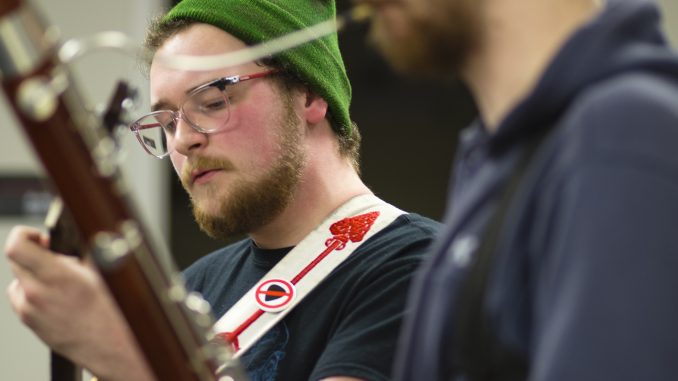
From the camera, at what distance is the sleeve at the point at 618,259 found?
0.79 meters

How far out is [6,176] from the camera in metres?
4.25

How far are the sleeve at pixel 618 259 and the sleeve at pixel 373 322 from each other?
0.63 metres

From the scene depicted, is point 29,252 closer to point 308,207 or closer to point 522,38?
point 522,38

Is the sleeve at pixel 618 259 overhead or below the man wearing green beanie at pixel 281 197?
below

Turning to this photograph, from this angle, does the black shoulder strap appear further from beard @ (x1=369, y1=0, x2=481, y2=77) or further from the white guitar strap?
the white guitar strap

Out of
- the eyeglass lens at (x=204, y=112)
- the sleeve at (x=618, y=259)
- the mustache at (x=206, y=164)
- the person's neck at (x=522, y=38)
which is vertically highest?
the eyeglass lens at (x=204, y=112)

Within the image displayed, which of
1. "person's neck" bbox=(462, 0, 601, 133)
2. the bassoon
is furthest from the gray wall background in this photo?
"person's neck" bbox=(462, 0, 601, 133)

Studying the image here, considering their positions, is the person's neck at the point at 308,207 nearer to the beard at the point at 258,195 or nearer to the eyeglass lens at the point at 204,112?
the beard at the point at 258,195

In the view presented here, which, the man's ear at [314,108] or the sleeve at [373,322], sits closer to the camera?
the sleeve at [373,322]

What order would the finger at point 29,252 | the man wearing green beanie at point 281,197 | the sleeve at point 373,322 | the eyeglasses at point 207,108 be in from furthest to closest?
the eyeglasses at point 207,108, the man wearing green beanie at point 281,197, the sleeve at point 373,322, the finger at point 29,252

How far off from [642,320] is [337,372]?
0.70 meters

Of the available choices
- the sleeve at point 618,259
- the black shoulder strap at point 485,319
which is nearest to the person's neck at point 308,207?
the black shoulder strap at point 485,319

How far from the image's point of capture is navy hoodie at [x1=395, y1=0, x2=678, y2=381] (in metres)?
0.80

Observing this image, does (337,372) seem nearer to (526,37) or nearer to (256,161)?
(256,161)
